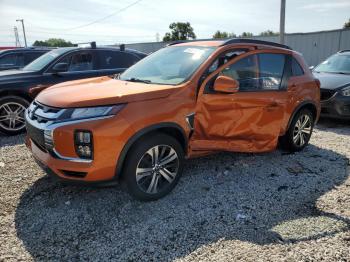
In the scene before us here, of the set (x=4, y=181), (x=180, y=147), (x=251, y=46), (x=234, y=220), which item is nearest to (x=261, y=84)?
(x=251, y=46)

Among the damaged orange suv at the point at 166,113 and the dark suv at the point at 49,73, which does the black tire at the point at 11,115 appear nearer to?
the dark suv at the point at 49,73

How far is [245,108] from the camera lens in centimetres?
425

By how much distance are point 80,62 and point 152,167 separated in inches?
172

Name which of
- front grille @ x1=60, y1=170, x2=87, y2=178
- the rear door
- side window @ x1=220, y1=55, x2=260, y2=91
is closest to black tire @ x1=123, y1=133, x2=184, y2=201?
the rear door

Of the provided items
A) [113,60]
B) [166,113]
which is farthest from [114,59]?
[166,113]

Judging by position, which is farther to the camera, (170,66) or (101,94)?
(170,66)

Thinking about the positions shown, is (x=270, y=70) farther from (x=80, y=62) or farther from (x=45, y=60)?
(x=45, y=60)

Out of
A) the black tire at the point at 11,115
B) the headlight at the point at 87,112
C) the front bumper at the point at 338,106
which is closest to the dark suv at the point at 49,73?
the black tire at the point at 11,115

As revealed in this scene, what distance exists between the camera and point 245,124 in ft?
14.1

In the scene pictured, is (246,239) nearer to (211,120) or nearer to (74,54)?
(211,120)

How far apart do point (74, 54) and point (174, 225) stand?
5030 mm

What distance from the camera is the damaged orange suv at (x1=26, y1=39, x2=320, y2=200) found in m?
3.19

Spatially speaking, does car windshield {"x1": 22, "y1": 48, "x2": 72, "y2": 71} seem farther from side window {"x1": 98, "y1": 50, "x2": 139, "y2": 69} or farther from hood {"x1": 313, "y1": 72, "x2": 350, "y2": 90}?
hood {"x1": 313, "y1": 72, "x2": 350, "y2": 90}

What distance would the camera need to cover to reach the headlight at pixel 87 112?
3.18 m
